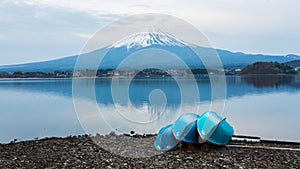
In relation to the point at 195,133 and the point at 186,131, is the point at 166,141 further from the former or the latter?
the point at 195,133

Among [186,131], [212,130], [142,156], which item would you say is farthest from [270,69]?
[142,156]

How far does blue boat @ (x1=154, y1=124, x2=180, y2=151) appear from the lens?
282 inches

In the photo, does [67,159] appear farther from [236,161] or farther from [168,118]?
[168,118]

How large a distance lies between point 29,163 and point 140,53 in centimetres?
647

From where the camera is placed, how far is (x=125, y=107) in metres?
16.5

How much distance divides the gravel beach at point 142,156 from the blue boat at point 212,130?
0.16m

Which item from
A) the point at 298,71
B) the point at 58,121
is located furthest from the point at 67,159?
the point at 298,71

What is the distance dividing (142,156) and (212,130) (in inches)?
66.2

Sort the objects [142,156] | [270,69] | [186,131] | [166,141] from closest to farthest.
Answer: [142,156] < [186,131] < [166,141] < [270,69]

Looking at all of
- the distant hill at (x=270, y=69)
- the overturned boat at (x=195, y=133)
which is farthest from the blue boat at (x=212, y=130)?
the distant hill at (x=270, y=69)

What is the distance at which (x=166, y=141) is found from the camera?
7.34m

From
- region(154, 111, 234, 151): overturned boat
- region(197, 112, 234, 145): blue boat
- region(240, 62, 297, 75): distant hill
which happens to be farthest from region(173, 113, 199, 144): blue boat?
region(240, 62, 297, 75): distant hill

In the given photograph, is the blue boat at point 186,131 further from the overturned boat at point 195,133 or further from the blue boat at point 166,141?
the blue boat at point 166,141

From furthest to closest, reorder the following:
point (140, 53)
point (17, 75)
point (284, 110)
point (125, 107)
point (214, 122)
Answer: point (17, 75), point (284, 110), point (125, 107), point (140, 53), point (214, 122)
